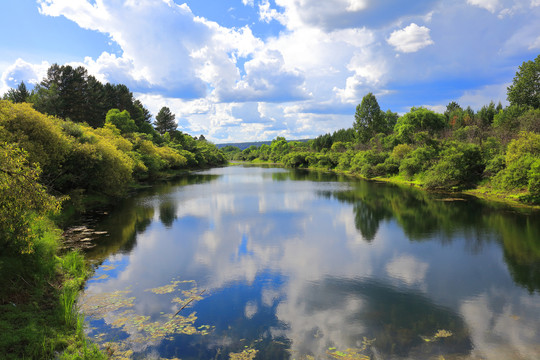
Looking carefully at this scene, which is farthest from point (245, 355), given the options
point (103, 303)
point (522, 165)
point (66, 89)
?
point (66, 89)

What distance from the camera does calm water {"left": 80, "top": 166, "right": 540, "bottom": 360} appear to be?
9602 mm

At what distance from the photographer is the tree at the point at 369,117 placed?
9556 cm

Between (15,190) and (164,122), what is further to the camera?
(164,122)

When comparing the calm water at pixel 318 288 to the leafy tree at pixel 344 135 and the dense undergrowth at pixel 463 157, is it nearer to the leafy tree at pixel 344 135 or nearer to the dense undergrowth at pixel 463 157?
the dense undergrowth at pixel 463 157

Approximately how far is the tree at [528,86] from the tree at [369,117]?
35.4m

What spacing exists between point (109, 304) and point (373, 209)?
2624 cm

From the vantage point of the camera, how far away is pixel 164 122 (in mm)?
120375

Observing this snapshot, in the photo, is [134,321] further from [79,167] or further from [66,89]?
[66,89]

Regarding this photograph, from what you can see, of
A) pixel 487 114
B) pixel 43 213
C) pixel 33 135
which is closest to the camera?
pixel 43 213

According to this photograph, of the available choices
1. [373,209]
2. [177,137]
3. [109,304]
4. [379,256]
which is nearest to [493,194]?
[373,209]

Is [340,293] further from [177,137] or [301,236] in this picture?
[177,137]

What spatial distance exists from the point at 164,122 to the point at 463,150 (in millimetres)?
105298

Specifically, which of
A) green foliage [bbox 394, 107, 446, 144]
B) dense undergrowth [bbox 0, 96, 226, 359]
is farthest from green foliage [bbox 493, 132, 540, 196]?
green foliage [bbox 394, 107, 446, 144]

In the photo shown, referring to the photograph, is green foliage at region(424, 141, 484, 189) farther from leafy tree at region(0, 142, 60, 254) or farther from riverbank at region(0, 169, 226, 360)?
leafy tree at region(0, 142, 60, 254)
